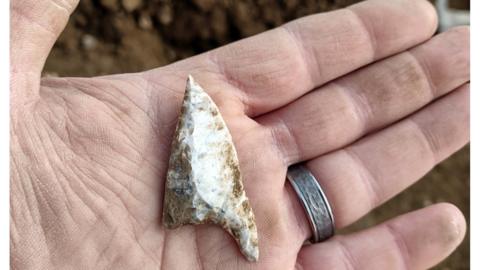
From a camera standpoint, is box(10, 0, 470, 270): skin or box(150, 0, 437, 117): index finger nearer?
box(10, 0, 470, 270): skin

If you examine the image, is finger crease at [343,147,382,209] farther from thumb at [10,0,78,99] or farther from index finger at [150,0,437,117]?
thumb at [10,0,78,99]

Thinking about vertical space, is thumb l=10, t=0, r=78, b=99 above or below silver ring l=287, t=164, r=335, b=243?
above

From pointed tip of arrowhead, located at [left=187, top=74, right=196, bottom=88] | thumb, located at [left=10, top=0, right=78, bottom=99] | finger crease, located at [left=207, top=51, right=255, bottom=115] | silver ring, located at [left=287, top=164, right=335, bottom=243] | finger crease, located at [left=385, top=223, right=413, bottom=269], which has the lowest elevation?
finger crease, located at [left=385, top=223, right=413, bottom=269]

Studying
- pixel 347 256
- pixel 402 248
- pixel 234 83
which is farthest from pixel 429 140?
pixel 234 83

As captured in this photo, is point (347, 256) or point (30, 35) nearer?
point (30, 35)

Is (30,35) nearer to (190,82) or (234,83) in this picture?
(190,82)

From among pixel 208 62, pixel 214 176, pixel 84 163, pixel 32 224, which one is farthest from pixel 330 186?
pixel 32 224

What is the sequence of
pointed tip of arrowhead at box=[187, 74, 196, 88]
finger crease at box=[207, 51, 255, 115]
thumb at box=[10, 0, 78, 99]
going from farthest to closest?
finger crease at box=[207, 51, 255, 115] < pointed tip of arrowhead at box=[187, 74, 196, 88] < thumb at box=[10, 0, 78, 99]

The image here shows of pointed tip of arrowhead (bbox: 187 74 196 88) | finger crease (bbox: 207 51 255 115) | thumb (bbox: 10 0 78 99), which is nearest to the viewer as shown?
thumb (bbox: 10 0 78 99)

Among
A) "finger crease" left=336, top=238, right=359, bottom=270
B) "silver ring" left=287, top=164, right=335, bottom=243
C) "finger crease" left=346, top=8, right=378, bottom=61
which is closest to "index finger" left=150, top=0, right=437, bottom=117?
"finger crease" left=346, top=8, right=378, bottom=61
